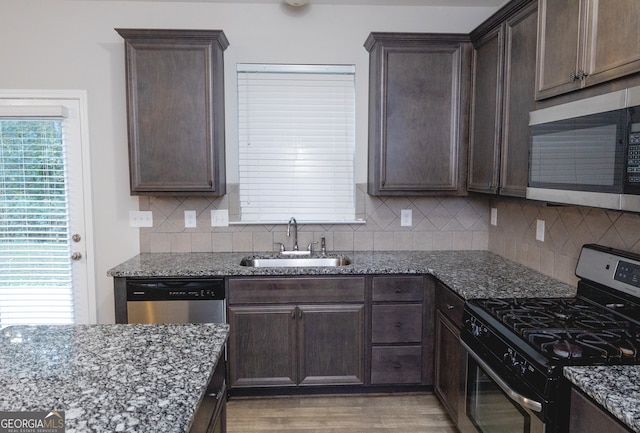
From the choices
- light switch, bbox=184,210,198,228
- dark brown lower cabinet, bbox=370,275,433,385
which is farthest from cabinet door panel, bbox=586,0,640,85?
light switch, bbox=184,210,198,228

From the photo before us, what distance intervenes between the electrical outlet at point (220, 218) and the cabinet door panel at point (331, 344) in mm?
955

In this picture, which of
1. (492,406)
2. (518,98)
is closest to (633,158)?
(518,98)

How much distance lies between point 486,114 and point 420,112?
1.42ft

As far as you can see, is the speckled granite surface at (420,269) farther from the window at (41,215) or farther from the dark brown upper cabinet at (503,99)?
the window at (41,215)

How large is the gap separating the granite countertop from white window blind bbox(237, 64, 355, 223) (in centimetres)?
174

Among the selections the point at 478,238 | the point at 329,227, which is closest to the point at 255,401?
the point at 329,227

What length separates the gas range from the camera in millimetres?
1409

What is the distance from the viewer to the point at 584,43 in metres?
1.73

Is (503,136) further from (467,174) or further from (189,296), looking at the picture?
(189,296)

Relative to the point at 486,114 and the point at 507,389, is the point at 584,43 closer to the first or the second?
the point at 486,114

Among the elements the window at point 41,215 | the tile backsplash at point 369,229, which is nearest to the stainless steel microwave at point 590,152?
the tile backsplash at point 369,229

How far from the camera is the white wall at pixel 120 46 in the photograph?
304 centimetres

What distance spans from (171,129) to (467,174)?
203cm

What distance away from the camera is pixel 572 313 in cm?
185
